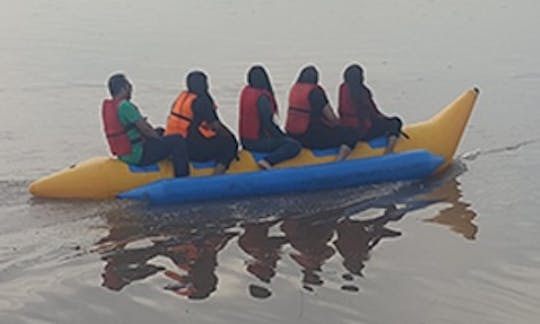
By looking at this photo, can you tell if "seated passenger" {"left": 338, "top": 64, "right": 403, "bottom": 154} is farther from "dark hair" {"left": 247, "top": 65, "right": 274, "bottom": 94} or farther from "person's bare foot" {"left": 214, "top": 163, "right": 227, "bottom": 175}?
"person's bare foot" {"left": 214, "top": 163, "right": 227, "bottom": 175}

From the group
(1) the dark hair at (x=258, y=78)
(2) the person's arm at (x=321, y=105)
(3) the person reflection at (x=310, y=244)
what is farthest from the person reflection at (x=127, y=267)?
(2) the person's arm at (x=321, y=105)

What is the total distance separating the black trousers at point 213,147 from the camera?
275 inches

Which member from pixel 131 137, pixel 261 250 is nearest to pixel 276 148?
pixel 131 137

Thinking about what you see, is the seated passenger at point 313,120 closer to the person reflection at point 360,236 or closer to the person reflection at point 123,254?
the person reflection at point 360,236

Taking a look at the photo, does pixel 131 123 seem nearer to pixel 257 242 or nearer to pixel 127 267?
pixel 257 242

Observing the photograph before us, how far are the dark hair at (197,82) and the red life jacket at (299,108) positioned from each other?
2.93ft

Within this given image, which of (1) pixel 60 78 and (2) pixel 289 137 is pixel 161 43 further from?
(2) pixel 289 137

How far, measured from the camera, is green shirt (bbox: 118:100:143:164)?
262 inches

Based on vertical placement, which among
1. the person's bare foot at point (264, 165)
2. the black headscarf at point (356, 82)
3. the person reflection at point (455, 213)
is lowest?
the person reflection at point (455, 213)

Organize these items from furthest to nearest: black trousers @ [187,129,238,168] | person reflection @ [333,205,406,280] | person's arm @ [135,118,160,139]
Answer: black trousers @ [187,129,238,168] → person's arm @ [135,118,160,139] → person reflection @ [333,205,406,280]

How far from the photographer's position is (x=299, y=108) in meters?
7.42

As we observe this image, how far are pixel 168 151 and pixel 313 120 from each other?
4.53ft

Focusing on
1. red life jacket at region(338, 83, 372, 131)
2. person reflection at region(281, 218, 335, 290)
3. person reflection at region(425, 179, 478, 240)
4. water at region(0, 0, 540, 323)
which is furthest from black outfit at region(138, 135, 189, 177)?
person reflection at region(425, 179, 478, 240)

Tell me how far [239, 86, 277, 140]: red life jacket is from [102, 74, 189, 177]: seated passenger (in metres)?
0.65
